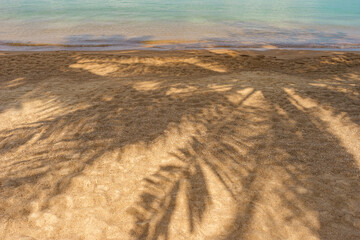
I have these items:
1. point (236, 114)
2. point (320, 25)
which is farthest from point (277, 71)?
point (320, 25)

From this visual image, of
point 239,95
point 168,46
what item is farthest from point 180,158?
point 168,46

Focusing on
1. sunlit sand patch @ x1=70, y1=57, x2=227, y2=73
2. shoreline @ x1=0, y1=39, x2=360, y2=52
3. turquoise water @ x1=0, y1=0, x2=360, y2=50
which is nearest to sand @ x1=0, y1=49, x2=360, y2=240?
sunlit sand patch @ x1=70, y1=57, x2=227, y2=73

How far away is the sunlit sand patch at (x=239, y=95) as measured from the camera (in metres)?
5.72

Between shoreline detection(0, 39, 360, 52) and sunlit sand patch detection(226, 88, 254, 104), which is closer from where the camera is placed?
sunlit sand patch detection(226, 88, 254, 104)

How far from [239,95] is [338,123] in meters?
2.01

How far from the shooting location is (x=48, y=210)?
2.81 metres

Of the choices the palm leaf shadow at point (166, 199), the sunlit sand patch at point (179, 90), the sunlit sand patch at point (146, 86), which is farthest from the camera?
the sunlit sand patch at point (146, 86)

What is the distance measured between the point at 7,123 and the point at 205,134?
145 inches

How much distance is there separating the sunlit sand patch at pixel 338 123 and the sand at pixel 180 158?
27 mm

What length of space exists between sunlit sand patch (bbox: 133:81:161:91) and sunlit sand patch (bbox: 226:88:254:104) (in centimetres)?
182

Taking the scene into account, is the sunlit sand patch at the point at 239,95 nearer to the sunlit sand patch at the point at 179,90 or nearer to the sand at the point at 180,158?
the sand at the point at 180,158

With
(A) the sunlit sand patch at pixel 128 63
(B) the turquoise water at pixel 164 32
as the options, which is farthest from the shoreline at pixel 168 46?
(A) the sunlit sand patch at pixel 128 63

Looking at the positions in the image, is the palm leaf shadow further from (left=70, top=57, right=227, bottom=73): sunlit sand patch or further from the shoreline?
the shoreline

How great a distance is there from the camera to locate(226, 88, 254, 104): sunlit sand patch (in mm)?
5721
